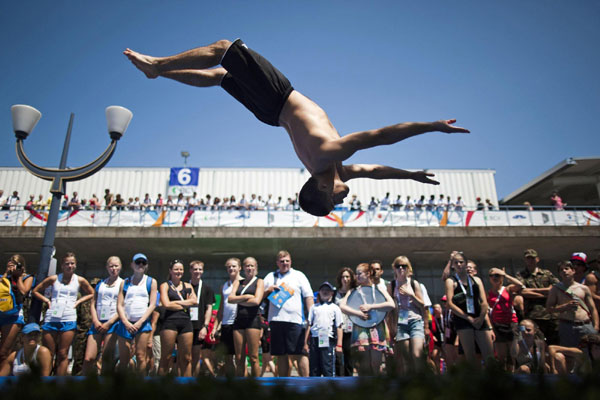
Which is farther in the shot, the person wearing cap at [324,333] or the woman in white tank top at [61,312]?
the person wearing cap at [324,333]

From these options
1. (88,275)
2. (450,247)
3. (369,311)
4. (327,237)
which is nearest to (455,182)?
(450,247)

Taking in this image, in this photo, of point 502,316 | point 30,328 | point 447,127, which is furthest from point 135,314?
point 502,316

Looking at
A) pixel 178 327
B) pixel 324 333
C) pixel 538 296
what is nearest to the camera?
pixel 178 327

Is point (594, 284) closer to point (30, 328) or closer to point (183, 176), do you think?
point (30, 328)

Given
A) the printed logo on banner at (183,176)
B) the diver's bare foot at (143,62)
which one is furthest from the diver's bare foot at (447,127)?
the printed logo on banner at (183,176)

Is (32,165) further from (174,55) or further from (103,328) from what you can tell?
(174,55)

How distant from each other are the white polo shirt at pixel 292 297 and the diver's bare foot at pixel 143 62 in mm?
3268

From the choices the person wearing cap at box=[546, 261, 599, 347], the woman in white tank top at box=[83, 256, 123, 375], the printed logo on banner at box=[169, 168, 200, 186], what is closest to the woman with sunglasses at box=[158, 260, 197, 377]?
the woman in white tank top at box=[83, 256, 123, 375]

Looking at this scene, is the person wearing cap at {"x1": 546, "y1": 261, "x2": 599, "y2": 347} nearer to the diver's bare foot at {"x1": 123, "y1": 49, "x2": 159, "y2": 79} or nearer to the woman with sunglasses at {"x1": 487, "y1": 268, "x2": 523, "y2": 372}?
the woman with sunglasses at {"x1": 487, "y1": 268, "x2": 523, "y2": 372}

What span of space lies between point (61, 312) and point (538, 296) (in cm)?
660

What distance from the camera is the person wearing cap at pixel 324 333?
5.97 meters

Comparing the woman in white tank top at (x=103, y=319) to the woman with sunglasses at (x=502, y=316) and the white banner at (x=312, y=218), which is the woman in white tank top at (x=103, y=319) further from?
the white banner at (x=312, y=218)

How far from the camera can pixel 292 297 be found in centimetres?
568

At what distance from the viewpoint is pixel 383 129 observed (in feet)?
10.6
